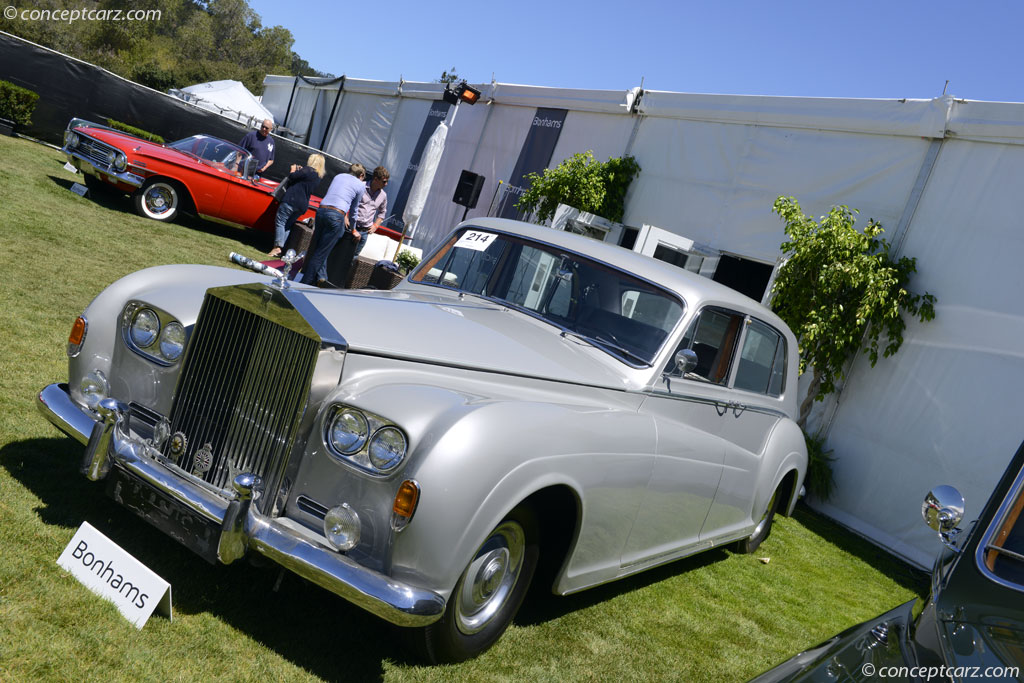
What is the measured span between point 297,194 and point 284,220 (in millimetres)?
424

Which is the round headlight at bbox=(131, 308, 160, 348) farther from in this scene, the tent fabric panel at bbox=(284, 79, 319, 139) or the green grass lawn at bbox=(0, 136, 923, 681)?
the tent fabric panel at bbox=(284, 79, 319, 139)

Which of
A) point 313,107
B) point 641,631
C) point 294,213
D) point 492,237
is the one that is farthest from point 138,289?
point 313,107

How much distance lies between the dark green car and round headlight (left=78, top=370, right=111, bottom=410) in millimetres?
2594

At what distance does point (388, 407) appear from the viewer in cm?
258

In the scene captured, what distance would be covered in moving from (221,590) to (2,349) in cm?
262

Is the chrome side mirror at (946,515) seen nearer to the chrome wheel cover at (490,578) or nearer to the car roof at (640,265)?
the chrome wheel cover at (490,578)

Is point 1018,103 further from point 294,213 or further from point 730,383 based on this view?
point 294,213

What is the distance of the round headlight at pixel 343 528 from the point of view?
252 cm

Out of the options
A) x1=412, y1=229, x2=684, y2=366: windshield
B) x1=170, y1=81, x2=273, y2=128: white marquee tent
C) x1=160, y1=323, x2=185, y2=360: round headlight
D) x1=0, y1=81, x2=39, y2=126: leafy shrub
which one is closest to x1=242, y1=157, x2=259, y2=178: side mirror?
x1=0, y1=81, x2=39, y2=126: leafy shrub

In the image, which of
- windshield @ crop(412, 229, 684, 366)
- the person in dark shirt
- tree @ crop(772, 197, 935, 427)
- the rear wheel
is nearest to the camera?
windshield @ crop(412, 229, 684, 366)

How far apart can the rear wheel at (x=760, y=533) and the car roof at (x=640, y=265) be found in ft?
5.35

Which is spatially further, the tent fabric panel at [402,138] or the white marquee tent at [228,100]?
the white marquee tent at [228,100]

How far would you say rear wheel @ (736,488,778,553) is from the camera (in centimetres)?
553

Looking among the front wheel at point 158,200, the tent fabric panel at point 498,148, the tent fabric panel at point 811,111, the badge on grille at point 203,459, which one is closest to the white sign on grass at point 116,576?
the badge on grille at point 203,459
